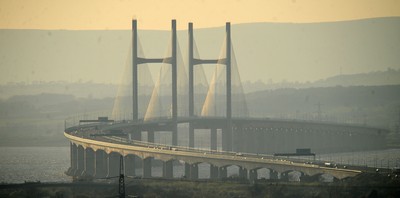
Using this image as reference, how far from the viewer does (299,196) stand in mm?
150250

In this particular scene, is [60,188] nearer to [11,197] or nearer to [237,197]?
[11,197]

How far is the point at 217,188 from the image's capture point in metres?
160

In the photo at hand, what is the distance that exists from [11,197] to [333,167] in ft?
126

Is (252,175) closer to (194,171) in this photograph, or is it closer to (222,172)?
(222,172)

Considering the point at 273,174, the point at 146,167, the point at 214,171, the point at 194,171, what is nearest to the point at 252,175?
the point at 273,174

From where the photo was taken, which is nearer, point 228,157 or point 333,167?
point 333,167

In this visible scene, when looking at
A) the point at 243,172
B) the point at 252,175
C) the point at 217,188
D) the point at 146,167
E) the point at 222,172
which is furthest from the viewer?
the point at 146,167

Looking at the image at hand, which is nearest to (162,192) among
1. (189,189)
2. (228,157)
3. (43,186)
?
(189,189)

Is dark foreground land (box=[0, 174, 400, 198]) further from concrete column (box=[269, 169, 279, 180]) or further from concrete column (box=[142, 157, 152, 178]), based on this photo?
concrete column (box=[142, 157, 152, 178])

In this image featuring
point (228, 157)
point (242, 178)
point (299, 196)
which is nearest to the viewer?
point (299, 196)

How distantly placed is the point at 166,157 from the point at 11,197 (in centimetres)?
4168

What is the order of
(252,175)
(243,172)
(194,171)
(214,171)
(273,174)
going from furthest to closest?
(194,171), (214,171), (243,172), (252,175), (273,174)

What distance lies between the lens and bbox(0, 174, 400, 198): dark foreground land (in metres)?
149

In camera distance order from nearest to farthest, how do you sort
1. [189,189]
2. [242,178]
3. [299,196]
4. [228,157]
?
1. [299,196]
2. [189,189]
3. [242,178]
4. [228,157]
